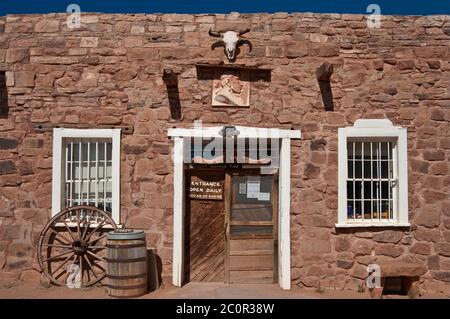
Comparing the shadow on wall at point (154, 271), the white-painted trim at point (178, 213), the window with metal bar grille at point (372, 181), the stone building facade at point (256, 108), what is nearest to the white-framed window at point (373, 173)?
the window with metal bar grille at point (372, 181)

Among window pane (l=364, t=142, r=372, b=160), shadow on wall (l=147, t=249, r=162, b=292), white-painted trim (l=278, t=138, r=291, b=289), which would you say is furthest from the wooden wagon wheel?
window pane (l=364, t=142, r=372, b=160)

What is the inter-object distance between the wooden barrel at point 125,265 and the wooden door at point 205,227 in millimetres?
1055

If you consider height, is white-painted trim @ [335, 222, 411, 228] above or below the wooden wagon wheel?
above

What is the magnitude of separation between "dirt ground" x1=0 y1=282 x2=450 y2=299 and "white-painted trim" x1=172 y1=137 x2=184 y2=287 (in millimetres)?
255

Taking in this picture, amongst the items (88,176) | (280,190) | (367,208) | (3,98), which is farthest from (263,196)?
(3,98)

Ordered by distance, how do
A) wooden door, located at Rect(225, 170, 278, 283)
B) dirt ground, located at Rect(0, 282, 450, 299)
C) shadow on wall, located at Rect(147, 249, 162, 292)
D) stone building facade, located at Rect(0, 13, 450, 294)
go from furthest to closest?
1. wooden door, located at Rect(225, 170, 278, 283)
2. stone building facade, located at Rect(0, 13, 450, 294)
3. shadow on wall, located at Rect(147, 249, 162, 292)
4. dirt ground, located at Rect(0, 282, 450, 299)

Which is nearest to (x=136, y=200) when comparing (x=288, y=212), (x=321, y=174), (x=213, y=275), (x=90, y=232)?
(x=90, y=232)

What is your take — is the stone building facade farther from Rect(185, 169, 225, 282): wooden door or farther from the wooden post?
Rect(185, 169, 225, 282): wooden door

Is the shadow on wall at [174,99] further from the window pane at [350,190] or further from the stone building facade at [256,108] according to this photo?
the window pane at [350,190]

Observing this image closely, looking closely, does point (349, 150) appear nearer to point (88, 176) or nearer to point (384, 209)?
point (384, 209)

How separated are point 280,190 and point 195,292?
204cm

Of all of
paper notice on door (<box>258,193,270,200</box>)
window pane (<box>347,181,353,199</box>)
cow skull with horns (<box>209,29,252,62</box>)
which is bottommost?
paper notice on door (<box>258,193,270,200</box>)

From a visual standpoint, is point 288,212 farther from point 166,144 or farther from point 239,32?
point 239,32

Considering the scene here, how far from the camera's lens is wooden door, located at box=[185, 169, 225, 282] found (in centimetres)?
746
